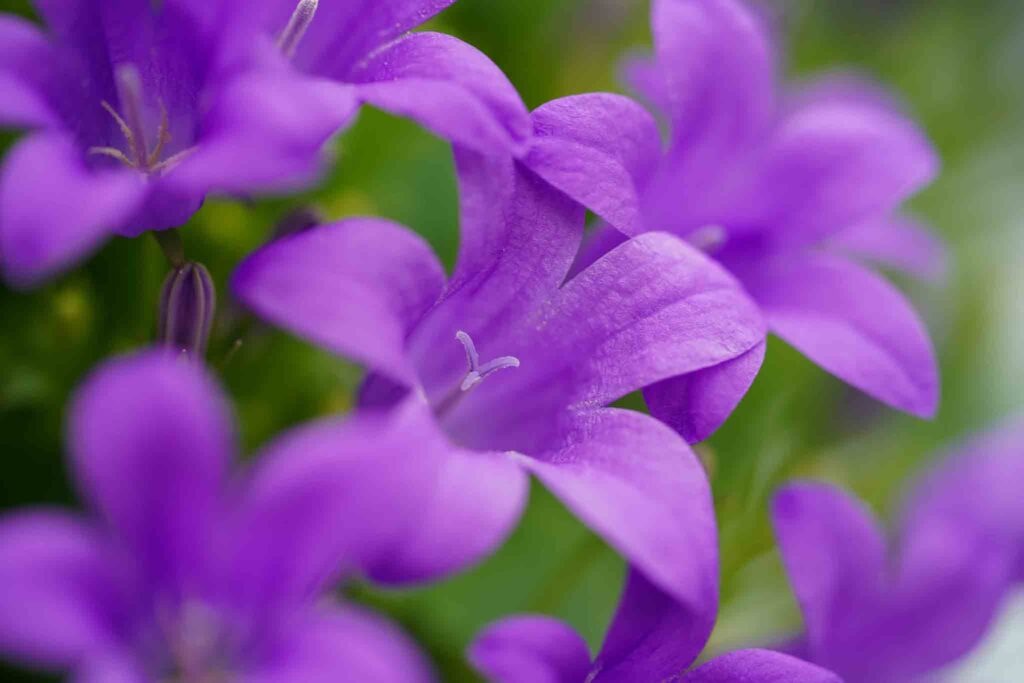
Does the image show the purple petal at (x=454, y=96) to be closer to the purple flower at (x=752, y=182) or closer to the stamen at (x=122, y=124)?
the purple flower at (x=752, y=182)

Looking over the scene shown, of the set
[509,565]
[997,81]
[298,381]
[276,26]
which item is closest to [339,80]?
[276,26]

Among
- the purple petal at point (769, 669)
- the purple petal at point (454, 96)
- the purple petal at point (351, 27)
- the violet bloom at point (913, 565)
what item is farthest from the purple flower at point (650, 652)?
the purple petal at point (351, 27)

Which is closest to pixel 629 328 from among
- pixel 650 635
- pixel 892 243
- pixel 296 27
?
pixel 650 635

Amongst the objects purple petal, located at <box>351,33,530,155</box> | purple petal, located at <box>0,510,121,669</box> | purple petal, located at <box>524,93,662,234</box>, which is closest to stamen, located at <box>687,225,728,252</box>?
purple petal, located at <box>524,93,662,234</box>

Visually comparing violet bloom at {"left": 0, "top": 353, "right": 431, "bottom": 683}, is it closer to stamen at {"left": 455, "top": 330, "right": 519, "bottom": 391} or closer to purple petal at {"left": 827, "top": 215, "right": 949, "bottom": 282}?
stamen at {"left": 455, "top": 330, "right": 519, "bottom": 391}

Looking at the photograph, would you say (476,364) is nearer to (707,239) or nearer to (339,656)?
(707,239)
